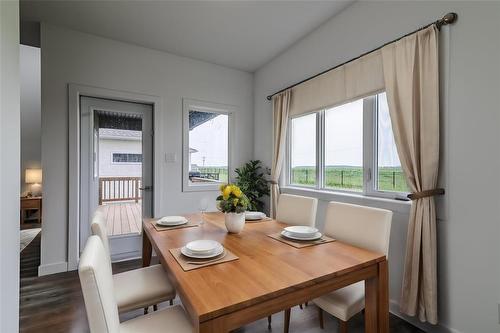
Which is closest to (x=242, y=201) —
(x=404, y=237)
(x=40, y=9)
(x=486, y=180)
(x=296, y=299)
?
(x=296, y=299)

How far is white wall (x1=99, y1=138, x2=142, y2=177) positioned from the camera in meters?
3.18

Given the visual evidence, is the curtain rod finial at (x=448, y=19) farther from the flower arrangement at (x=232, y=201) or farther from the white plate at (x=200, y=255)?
the white plate at (x=200, y=255)

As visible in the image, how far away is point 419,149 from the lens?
1832 mm

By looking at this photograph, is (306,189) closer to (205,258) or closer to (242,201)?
(242,201)

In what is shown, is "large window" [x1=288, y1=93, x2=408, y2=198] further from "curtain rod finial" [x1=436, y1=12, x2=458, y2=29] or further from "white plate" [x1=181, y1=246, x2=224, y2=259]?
"white plate" [x1=181, y1=246, x2=224, y2=259]

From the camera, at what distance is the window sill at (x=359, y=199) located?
6.52 feet

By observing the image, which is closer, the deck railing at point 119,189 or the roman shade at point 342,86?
the roman shade at point 342,86

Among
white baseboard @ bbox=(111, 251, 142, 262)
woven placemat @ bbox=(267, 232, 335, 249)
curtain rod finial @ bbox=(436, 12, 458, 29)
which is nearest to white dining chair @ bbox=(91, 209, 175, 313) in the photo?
woven placemat @ bbox=(267, 232, 335, 249)

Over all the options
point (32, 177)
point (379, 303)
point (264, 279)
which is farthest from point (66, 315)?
point (32, 177)

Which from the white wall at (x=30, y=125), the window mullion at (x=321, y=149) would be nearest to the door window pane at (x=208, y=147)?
the window mullion at (x=321, y=149)

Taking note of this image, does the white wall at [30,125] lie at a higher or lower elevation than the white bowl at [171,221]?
higher

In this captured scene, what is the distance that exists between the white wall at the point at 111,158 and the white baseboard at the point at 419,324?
10.6ft

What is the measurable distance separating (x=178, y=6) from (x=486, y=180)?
2950mm

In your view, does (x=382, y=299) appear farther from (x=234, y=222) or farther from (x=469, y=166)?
(x=469, y=166)
